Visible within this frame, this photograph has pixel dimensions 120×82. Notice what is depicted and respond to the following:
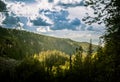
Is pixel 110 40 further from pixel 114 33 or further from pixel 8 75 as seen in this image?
pixel 8 75

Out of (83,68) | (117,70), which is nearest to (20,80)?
(83,68)

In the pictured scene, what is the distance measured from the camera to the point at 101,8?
24.7m

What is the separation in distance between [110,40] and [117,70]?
3476mm

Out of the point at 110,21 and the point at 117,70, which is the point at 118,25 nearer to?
the point at 110,21

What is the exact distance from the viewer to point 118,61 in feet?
88.6

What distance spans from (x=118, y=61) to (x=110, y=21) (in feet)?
14.9

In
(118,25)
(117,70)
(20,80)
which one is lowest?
(20,80)

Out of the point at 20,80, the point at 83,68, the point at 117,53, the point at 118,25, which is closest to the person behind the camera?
the point at 118,25

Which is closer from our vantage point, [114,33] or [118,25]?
[118,25]

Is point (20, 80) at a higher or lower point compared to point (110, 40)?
lower

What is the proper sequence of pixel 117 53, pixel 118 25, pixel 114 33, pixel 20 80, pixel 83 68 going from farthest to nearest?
pixel 83 68
pixel 20 80
pixel 117 53
pixel 114 33
pixel 118 25

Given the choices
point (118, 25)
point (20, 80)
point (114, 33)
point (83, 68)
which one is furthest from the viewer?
point (83, 68)

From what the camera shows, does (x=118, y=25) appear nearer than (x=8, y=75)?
Yes

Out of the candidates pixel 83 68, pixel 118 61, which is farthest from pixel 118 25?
pixel 83 68
